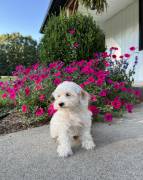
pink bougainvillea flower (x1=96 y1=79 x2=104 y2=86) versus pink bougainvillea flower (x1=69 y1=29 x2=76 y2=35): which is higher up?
pink bougainvillea flower (x1=69 y1=29 x2=76 y2=35)

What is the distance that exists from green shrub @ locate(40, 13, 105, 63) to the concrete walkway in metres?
2.70

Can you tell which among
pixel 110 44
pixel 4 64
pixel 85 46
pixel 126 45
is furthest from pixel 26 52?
pixel 85 46

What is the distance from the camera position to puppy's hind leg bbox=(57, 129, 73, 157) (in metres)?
2.53

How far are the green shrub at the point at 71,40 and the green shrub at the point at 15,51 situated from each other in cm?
2405

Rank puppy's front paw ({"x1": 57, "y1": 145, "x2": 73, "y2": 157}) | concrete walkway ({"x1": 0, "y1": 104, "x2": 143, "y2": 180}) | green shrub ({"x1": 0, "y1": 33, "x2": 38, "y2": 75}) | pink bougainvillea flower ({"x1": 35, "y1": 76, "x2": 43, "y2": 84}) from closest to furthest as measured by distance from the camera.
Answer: concrete walkway ({"x1": 0, "y1": 104, "x2": 143, "y2": 180}), puppy's front paw ({"x1": 57, "y1": 145, "x2": 73, "y2": 157}), pink bougainvillea flower ({"x1": 35, "y1": 76, "x2": 43, "y2": 84}), green shrub ({"x1": 0, "y1": 33, "x2": 38, "y2": 75})

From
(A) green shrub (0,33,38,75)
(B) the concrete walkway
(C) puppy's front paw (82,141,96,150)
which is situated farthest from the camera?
(A) green shrub (0,33,38,75)

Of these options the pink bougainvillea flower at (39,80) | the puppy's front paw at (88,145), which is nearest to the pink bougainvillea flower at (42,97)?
the pink bougainvillea flower at (39,80)

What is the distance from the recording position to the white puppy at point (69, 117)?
2568 millimetres

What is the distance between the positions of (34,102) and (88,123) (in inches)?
60.1

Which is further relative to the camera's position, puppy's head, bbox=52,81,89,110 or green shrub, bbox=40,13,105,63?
green shrub, bbox=40,13,105,63

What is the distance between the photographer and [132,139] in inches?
119

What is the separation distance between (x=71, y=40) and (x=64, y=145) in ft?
11.5

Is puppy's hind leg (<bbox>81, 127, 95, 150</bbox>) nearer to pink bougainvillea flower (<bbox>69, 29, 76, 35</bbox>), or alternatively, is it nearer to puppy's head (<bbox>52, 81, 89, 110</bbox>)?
puppy's head (<bbox>52, 81, 89, 110</bbox>)

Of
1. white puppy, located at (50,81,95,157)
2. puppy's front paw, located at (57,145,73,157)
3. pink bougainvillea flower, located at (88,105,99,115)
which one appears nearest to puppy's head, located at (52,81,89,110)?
white puppy, located at (50,81,95,157)
